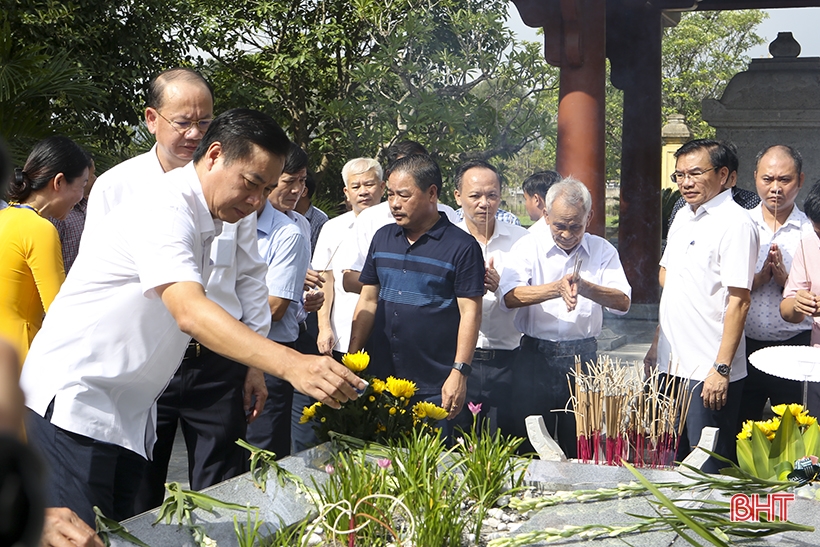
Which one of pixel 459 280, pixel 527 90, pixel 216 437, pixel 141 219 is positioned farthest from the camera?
pixel 527 90

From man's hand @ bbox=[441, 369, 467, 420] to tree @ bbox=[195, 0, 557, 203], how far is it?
5.08m

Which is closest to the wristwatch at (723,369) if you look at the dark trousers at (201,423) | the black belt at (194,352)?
the dark trousers at (201,423)

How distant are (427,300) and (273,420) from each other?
795 millimetres

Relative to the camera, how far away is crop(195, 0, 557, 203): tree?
8.65 m

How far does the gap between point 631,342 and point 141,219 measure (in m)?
6.24

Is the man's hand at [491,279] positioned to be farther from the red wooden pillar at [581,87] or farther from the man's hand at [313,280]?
the red wooden pillar at [581,87]

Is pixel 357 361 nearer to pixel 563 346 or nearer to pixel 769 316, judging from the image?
pixel 563 346

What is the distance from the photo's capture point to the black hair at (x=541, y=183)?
507 cm

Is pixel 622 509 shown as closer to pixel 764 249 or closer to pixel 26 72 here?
pixel 764 249

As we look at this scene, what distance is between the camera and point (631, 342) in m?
7.70

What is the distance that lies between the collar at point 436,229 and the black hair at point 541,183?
1413 millimetres

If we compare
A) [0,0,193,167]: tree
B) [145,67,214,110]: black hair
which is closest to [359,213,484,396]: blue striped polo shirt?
[145,67,214,110]: black hair

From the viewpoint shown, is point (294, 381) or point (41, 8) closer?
point (294, 381)

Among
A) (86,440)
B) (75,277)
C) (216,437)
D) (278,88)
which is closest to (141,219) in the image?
(75,277)
